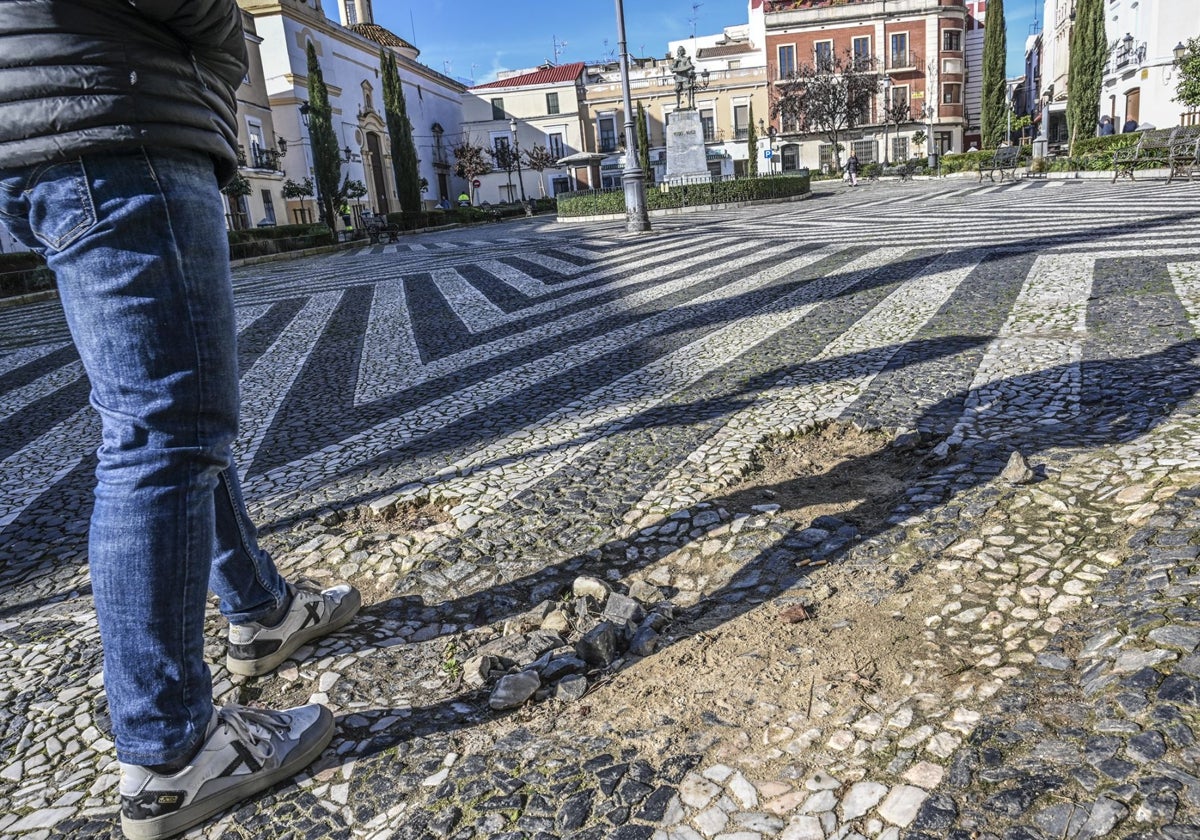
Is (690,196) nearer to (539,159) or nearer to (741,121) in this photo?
(741,121)

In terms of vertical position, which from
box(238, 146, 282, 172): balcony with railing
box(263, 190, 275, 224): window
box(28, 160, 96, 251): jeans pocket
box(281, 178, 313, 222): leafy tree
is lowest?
box(28, 160, 96, 251): jeans pocket

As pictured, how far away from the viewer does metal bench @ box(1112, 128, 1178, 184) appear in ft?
51.6

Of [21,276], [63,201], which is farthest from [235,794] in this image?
[21,276]

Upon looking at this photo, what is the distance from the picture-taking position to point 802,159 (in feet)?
→ 157

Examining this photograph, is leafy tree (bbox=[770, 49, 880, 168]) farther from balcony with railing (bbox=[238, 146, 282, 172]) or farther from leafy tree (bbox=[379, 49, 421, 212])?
balcony with railing (bbox=[238, 146, 282, 172])

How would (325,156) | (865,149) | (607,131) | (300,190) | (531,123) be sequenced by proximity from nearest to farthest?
(325,156)
(300,190)
(865,149)
(607,131)
(531,123)

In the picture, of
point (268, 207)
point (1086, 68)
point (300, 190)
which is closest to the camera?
point (1086, 68)

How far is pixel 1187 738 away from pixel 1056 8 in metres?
59.1

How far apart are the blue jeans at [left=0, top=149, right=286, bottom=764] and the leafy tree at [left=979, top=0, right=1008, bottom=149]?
42426 mm

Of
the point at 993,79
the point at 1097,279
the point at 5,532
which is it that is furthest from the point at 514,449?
Result: the point at 993,79

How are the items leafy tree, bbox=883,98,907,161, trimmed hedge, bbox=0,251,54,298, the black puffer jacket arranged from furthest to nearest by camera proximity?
leafy tree, bbox=883,98,907,161 → trimmed hedge, bbox=0,251,54,298 → the black puffer jacket

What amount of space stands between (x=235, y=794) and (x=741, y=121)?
50972 millimetres

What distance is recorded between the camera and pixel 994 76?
128 ft

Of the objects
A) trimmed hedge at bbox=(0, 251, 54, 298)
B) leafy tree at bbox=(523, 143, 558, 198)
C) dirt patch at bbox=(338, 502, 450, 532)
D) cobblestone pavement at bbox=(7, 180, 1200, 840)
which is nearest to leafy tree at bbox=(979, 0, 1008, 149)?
leafy tree at bbox=(523, 143, 558, 198)
